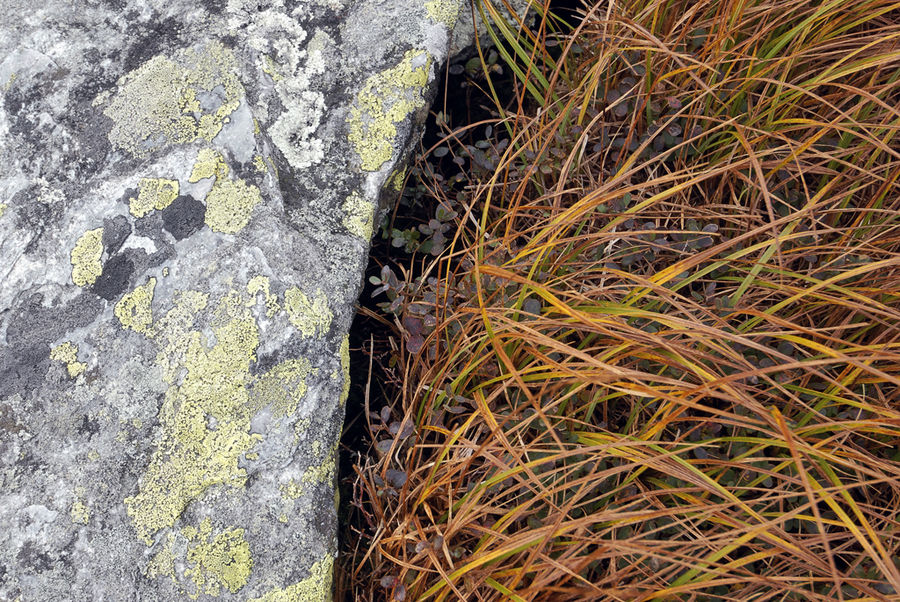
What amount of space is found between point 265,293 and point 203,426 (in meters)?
0.38

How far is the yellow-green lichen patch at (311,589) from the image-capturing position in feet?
5.15

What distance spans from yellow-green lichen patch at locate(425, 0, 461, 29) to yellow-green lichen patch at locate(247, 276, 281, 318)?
1.06 m

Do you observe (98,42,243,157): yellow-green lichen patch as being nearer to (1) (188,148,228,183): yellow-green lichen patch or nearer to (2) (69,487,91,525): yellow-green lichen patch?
(1) (188,148,228,183): yellow-green lichen patch

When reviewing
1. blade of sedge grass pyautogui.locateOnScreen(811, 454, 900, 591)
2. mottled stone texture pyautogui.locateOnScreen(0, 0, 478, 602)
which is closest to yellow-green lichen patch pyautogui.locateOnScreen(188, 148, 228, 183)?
mottled stone texture pyautogui.locateOnScreen(0, 0, 478, 602)

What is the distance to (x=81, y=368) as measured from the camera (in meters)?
1.63

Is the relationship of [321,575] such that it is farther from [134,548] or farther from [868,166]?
[868,166]

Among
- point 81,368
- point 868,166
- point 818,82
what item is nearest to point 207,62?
point 81,368

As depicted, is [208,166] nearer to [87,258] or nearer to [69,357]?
[87,258]

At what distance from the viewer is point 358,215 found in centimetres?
187

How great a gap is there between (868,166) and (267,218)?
183 cm

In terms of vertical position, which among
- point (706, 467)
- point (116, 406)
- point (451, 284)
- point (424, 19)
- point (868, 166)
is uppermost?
point (424, 19)

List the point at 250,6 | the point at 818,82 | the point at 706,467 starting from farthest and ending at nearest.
Result: 1. the point at 250,6
2. the point at 818,82
3. the point at 706,467

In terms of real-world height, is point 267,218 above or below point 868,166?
above

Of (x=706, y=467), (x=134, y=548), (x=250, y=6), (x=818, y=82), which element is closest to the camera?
(x=134, y=548)
